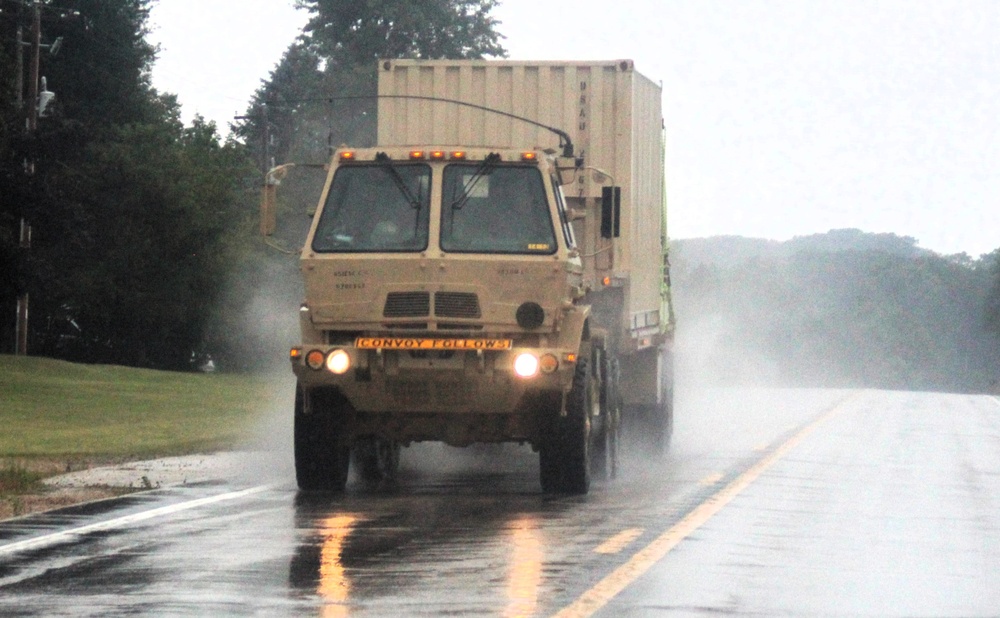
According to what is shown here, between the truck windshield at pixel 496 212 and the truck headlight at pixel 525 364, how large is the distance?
0.84 meters

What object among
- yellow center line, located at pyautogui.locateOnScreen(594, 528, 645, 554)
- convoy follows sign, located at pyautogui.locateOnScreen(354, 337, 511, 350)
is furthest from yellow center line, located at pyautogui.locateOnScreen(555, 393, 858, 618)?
convoy follows sign, located at pyautogui.locateOnScreen(354, 337, 511, 350)

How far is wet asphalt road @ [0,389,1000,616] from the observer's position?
381 inches

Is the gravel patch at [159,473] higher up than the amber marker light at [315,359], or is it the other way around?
the amber marker light at [315,359]

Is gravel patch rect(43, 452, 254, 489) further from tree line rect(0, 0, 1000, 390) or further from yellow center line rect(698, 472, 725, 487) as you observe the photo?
tree line rect(0, 0, 1000, 390)

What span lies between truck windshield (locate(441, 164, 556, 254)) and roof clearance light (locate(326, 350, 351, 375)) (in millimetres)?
1169

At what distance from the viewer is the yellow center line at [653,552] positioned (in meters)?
9.46

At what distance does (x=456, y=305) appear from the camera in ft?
50.7

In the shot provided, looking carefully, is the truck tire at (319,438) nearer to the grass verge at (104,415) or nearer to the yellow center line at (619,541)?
the grass verge at (104,415)

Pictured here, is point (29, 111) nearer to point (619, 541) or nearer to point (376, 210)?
point (376, 210)

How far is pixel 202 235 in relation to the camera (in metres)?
58.7

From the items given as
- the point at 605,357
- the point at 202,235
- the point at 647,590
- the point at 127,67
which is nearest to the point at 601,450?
the point at 605,357

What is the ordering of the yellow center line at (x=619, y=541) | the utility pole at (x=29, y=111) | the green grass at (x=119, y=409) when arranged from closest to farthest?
the yellow center line at (x=619, y=541) < the green grass at (x=119, y=409) < the utility pole at (x=29, y=111)

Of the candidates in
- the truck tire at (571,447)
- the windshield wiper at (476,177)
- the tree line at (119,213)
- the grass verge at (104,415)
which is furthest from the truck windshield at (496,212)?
the tree line at (119,213)

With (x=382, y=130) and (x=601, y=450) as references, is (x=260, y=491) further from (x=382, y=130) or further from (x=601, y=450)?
(x=382, y=130)
